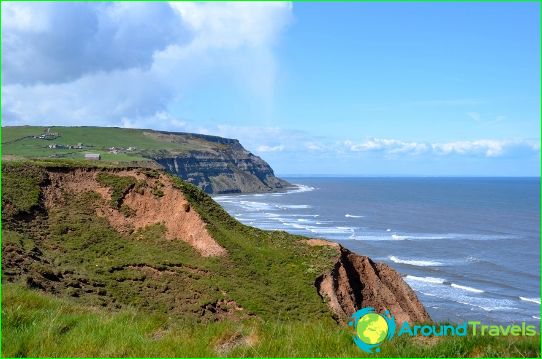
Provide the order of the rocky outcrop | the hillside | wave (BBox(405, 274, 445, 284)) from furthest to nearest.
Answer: the hillside → wave (BBox(405, 274, 445, 284)) → the rocky outcrop

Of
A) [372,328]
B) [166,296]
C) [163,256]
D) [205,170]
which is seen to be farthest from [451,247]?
[205,170]

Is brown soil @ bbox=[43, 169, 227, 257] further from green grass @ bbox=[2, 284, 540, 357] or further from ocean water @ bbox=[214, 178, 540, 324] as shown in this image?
green grass @ bbox=[2, 284, 540, 357]

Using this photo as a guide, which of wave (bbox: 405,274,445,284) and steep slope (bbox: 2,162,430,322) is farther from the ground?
steep slope (bbox: 2,162,430,322)

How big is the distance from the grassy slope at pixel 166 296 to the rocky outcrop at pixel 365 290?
42.1 inches

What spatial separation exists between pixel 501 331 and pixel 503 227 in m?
97.0

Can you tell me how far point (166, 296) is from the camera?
84.7 ft

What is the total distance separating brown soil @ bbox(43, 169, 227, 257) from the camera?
34.2m

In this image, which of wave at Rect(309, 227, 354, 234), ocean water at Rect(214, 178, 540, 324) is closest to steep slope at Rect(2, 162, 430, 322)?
ocean water at Rect(214, 178, 540, 324)

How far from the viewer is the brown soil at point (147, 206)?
34.2 metres

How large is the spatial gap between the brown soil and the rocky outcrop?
8135 mm

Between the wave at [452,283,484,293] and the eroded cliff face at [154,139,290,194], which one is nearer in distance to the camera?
the wave at [452,283,484,293]

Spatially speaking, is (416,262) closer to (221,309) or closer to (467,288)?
(467,288)

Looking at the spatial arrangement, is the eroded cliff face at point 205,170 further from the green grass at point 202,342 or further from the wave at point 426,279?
the green grass at point 202,342

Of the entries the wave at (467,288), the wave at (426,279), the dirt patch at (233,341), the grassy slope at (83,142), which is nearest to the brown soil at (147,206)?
the dirt patch at (233,341)
